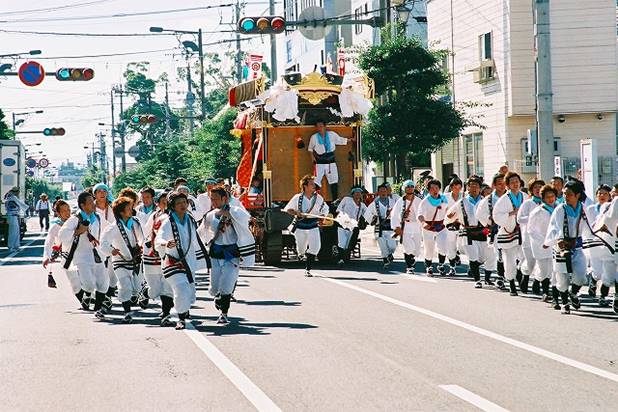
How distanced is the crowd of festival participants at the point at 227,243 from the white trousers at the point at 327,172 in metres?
4.83

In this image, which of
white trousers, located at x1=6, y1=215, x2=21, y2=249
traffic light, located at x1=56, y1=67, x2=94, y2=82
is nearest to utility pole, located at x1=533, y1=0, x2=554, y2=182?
traffic light, located at x1=56, y1=67, x2=94, y2=82

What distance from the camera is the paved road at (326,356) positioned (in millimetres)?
9062

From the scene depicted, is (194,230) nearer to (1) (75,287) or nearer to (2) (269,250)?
(1) (75,287)

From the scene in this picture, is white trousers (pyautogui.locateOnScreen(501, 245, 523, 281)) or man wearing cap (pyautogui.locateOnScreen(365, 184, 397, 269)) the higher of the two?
man wearing cap (pyautogui.locateOnScreen(365, 184, 397, 269))

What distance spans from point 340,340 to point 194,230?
2745mm

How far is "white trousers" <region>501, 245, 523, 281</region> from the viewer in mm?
17328

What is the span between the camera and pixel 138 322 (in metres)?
15.0

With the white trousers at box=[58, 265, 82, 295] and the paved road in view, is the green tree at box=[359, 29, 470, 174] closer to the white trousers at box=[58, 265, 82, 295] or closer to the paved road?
the paved road

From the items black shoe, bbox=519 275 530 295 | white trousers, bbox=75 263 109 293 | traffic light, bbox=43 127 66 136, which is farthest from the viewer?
traffic light, bbox=43 127 66 136

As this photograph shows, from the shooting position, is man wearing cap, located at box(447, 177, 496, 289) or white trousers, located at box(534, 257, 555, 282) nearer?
white trousers, located at box(534, 257, 555, 282)

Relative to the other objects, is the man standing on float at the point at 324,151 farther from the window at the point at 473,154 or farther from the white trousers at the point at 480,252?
the window at the point at 473,154

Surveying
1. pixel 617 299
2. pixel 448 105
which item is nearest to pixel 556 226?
pixel 617 299

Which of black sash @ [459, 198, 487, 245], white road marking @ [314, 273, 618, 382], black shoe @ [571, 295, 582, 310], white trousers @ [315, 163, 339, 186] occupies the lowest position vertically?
white road marking @ [314, 273, 618, 382]

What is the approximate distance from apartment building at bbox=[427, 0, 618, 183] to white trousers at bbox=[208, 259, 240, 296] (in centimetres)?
2275
